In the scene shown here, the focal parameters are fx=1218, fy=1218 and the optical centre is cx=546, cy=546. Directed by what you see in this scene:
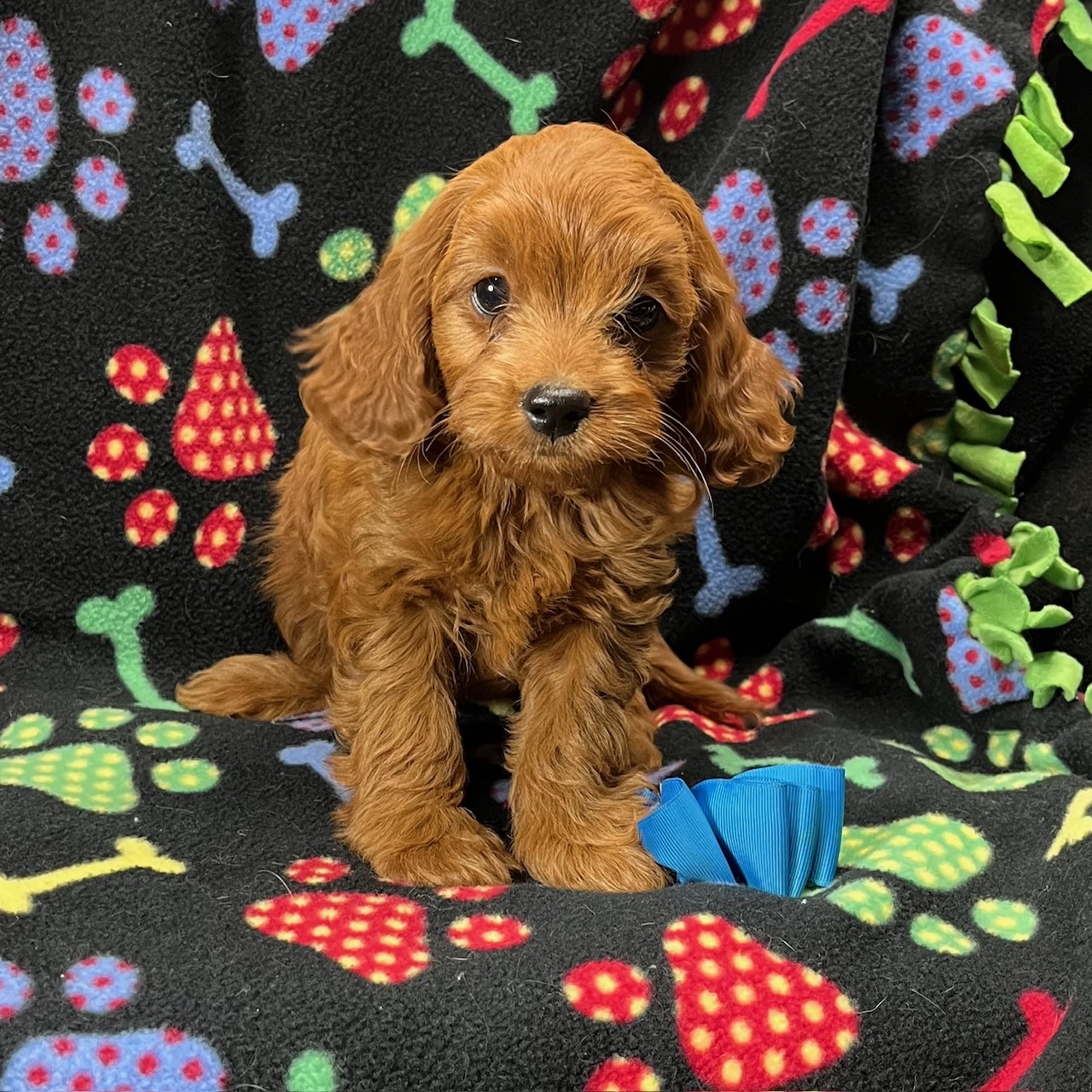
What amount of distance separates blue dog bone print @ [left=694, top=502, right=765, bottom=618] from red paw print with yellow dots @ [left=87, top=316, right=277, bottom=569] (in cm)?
113

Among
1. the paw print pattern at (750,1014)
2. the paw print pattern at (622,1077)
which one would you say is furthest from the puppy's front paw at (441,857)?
the paw print pattern at (622,1077)

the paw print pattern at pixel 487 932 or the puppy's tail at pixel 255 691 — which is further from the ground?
the paw print pattern at pixel 487 932

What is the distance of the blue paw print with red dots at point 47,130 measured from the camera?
2777 mm

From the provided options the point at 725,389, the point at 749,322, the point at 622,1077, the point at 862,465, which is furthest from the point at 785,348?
the point at 622,1077

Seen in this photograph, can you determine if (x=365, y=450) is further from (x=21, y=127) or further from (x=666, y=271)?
(x=21, y=127)

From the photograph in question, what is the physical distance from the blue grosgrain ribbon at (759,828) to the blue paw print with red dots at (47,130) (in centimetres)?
189

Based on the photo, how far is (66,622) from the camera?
2.94m

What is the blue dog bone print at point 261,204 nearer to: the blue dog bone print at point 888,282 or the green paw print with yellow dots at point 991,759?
the blue dog bone print at point 888,282

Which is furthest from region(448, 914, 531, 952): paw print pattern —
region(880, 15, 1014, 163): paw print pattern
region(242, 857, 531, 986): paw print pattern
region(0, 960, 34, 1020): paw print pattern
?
region(880, 15, 1014, 163): paw print pattern

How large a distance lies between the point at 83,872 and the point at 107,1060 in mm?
502

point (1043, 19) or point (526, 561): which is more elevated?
point (1043, 19)

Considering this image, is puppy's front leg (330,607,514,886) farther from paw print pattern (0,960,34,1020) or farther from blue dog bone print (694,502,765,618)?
blue dog bone print (694,502,765,618)

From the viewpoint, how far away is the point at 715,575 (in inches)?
126

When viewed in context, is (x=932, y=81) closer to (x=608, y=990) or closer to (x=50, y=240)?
(x=50, y=240)
